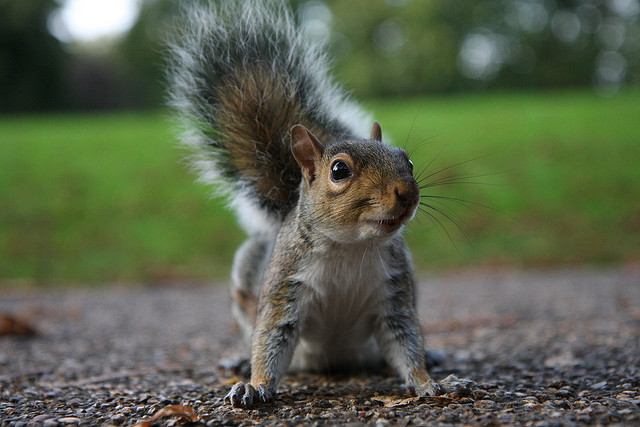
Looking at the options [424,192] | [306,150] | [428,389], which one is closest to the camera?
[428,389]

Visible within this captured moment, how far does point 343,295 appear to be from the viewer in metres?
1.97

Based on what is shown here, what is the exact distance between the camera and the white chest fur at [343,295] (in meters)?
1.93

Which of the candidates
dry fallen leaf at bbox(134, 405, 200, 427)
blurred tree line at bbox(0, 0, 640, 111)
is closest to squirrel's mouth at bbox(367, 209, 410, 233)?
dry fallen leaf at bbox(134, 405, 200, 427)

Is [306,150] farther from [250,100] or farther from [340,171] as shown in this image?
[250,100]

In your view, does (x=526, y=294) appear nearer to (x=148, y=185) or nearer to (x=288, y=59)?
(x=288, y=59)

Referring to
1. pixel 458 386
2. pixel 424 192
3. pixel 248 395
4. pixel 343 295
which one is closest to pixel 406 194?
pixel 343 295

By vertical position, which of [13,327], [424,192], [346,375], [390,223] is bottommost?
[346,375]

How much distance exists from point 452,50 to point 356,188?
19277mm

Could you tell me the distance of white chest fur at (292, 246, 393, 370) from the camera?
1933mm

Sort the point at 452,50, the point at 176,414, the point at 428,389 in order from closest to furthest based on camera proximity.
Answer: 1. the point at 176,414
2. the point at 428,389
3. the point at 452,50

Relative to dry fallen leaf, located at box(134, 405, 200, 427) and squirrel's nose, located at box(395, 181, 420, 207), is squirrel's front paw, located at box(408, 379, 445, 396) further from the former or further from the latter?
dry fallen leaf, located at box(134, 405, 200, 427)

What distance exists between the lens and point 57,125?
12.6m

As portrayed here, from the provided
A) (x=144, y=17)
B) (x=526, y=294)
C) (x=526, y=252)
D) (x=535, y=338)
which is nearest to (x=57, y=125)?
(x=526, y=252)

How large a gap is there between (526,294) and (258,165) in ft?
11.7
